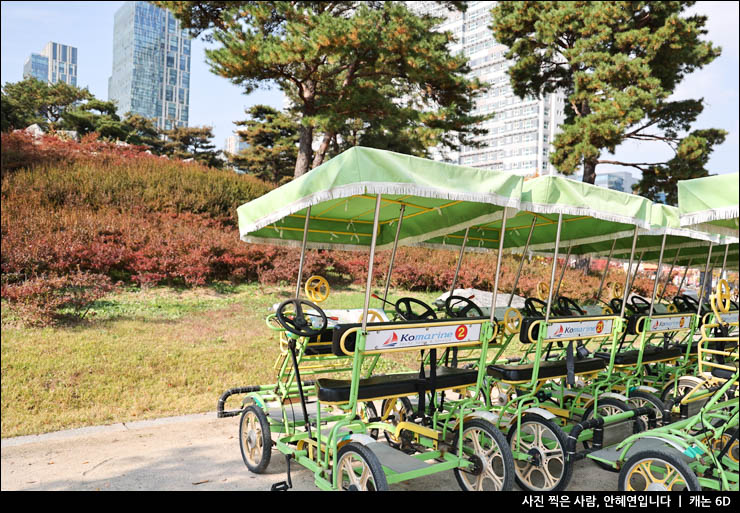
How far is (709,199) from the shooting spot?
3.67m

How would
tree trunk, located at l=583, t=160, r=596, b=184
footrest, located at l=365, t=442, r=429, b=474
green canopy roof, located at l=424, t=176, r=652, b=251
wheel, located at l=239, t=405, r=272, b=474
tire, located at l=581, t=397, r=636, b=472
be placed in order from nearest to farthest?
footrest, located at l=365, t=442, r=429, b=474, wheel, located at l=239, t=405, r=272, b=474, green canopy roof, located at l=424, t=176, r=652, b=251, tire, located at l=581, t=397, r=636, b=472, tree trunk, located at l=583, t=160, r=596, b=184

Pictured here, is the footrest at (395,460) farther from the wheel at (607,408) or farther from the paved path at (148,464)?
the wheel at (607,408)

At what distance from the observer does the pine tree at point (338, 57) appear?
13.9m

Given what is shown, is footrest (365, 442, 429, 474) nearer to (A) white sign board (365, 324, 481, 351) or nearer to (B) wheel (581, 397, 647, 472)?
(A) white sign board (365, 324, 481, 351)

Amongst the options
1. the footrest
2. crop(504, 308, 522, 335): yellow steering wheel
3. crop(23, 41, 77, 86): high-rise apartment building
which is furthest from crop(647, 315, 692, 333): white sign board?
crop(23, 41, 77, 86): high-rise apartment building

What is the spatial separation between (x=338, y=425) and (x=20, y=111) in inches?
1357

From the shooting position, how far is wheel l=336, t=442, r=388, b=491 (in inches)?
126

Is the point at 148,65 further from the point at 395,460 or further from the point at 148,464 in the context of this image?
the point at 395,460

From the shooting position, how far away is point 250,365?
25.4ft

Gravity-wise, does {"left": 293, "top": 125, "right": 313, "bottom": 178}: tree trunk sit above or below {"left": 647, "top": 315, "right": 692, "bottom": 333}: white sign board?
above

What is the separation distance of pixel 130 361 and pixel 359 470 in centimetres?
501

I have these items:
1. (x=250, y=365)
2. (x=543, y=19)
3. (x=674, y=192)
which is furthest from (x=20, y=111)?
(x=674, y=192)

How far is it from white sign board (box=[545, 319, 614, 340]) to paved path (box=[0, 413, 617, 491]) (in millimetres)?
1110
